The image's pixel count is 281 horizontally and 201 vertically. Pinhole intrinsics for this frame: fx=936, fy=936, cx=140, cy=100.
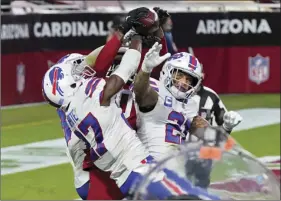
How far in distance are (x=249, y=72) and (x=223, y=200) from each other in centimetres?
1570

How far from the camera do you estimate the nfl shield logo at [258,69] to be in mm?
19844

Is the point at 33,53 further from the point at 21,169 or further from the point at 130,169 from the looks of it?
the point at 130,169

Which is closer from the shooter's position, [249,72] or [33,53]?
[33,53]

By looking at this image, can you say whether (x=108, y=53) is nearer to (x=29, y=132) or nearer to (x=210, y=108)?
(x=210, y=108)

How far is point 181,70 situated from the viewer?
673 cm

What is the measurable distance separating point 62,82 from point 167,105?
78 cm

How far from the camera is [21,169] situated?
42.0ft

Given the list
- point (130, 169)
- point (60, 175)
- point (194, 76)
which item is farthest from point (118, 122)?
point (60, 175)

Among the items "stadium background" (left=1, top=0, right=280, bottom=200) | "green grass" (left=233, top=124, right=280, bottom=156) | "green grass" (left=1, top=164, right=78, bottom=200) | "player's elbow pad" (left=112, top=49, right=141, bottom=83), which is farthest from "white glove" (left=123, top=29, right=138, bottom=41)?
"green grass" (left=233, top=124, right=280, bottom=156)

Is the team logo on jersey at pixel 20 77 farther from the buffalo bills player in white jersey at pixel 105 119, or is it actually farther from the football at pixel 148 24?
the football at pixel 148 24

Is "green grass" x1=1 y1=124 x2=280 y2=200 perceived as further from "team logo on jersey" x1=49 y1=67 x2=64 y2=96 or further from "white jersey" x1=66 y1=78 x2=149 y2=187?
"white jersey" x1=66 y1=78 x2=149 y2=187

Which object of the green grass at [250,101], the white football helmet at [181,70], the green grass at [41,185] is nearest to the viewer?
the white football helmet at [181,70]

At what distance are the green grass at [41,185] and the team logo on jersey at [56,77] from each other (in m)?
4.32

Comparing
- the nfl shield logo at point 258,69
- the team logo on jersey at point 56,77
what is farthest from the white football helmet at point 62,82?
the nfl shield logo at point 258,69
